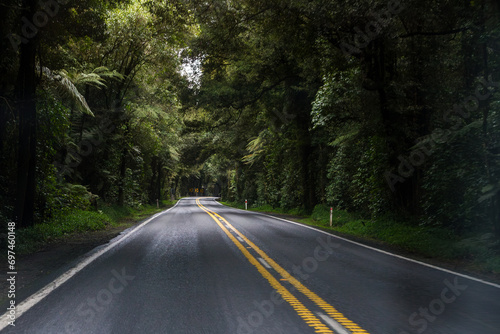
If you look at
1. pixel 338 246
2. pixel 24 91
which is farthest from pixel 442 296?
pixel 24 91

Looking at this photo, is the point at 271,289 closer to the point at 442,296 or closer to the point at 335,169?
the point at 442,296

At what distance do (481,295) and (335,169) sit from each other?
13564 mm

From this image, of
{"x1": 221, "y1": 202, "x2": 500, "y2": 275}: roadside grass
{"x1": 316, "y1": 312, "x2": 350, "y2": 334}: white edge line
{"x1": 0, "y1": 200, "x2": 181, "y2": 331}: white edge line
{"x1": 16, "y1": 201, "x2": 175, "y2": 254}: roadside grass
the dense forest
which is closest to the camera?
{"x1": 316, "y1": 312, "x2": 350, "y2": 334}: white edge line

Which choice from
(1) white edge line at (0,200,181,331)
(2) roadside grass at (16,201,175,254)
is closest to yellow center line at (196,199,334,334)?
(1) white edge line at (0,200,181,331)

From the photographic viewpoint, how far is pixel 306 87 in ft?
60.8

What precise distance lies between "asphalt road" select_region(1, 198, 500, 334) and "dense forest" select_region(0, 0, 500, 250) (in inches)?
131

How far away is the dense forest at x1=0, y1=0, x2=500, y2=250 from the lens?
9.79m

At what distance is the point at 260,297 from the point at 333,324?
3.97ft

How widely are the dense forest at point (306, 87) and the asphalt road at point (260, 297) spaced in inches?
131

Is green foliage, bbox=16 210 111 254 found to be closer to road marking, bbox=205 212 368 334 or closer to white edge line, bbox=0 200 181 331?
white edge line, bbox=0 200 181 331

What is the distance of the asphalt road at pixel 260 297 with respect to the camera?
3.99 metres

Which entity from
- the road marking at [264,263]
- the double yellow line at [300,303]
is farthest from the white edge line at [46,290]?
the road marking at [264,263]

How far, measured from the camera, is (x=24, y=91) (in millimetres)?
10000

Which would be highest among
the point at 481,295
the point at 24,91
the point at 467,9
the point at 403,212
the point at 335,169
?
the point at 467,9
